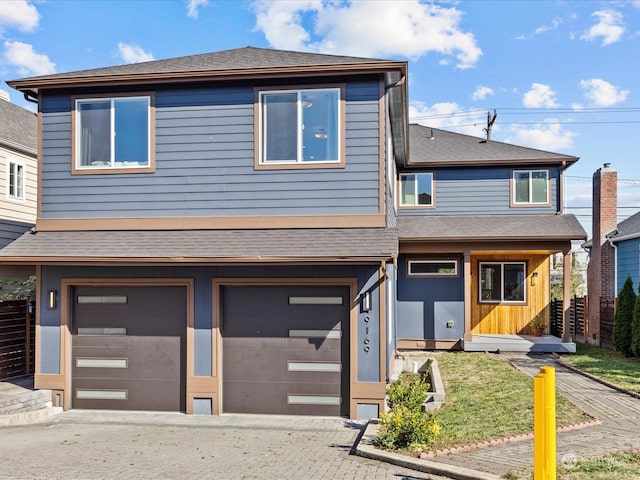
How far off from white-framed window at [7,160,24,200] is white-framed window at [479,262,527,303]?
14.4 m

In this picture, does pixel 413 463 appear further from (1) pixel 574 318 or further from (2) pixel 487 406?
(1) pixel 574 318

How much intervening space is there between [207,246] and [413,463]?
494cm

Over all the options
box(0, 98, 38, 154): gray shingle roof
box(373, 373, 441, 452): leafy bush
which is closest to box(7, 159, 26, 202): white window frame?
box(0, 98, 38, 154): gray shingle roof

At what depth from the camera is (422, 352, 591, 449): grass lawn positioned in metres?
7.46

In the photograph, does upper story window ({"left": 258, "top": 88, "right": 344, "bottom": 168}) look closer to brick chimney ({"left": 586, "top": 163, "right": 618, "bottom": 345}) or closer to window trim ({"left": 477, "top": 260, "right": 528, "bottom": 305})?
window trim ({"left": 477, "top": 260, "right": 528, "bottom": 305})

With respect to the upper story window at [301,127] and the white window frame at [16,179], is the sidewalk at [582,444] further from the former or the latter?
the white window frame at [16,179]

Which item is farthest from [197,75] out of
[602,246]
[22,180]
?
[602,246]

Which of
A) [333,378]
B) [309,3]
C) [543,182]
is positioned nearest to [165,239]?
[333,378]

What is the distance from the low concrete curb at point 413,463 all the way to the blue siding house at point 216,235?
1746mm

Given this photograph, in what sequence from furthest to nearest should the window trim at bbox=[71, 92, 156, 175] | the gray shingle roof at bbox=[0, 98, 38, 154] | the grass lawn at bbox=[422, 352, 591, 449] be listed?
1. the gray shingle roof at bbox=[0, 98, 38, 154]
2. the window trim at bbox=[71, 92, 156, 175]
3. the grass lawn at bbox=[422, 352, 591, 449]

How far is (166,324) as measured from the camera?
989cm

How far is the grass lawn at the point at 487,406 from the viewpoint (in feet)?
24.5

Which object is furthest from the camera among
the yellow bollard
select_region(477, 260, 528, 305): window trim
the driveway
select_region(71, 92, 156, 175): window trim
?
select_region(477, 260, 528, 305): window trim

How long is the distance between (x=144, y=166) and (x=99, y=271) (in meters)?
2.07
